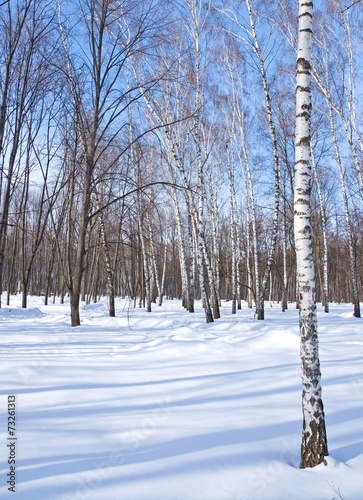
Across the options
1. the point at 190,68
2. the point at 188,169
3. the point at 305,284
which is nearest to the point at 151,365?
the point at 305,284

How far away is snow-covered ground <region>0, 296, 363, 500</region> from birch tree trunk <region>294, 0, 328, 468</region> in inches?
8.2

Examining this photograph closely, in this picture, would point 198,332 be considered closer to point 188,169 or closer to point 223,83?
point 188,169

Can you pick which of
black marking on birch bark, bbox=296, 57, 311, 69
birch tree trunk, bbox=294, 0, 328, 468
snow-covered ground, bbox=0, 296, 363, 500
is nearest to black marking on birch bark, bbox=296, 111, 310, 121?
birch tree trunk, bbox=294, 0, 328, 468

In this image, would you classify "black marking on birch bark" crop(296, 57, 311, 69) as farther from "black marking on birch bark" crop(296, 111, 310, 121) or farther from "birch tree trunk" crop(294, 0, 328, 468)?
"black marking on birch bark" crop(296, 111, 310, 121)

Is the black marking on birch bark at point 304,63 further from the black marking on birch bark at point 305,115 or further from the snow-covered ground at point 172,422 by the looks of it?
the snow-covered ground at point 172,422

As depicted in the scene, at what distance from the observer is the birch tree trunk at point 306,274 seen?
8.56 feet

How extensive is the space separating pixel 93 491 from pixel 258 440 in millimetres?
1563

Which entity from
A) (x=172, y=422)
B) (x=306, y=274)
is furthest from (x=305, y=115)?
(x=172, y=422)

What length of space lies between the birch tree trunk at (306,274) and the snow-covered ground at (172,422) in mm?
209

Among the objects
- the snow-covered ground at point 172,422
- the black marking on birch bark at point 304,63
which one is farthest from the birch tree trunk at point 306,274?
the snow-covered ground at point 172,422

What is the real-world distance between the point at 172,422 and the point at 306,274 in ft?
6.71

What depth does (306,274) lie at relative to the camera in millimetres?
2738

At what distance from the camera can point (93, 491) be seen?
2.14 m

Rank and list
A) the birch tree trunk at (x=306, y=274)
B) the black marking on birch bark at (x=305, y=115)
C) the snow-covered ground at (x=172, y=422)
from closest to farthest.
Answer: the snow-covered ground at (x=172, y=422) < the birch tree trunk at (x=306, y=274) < the black marking on birch bark at (x=305, y=115)
